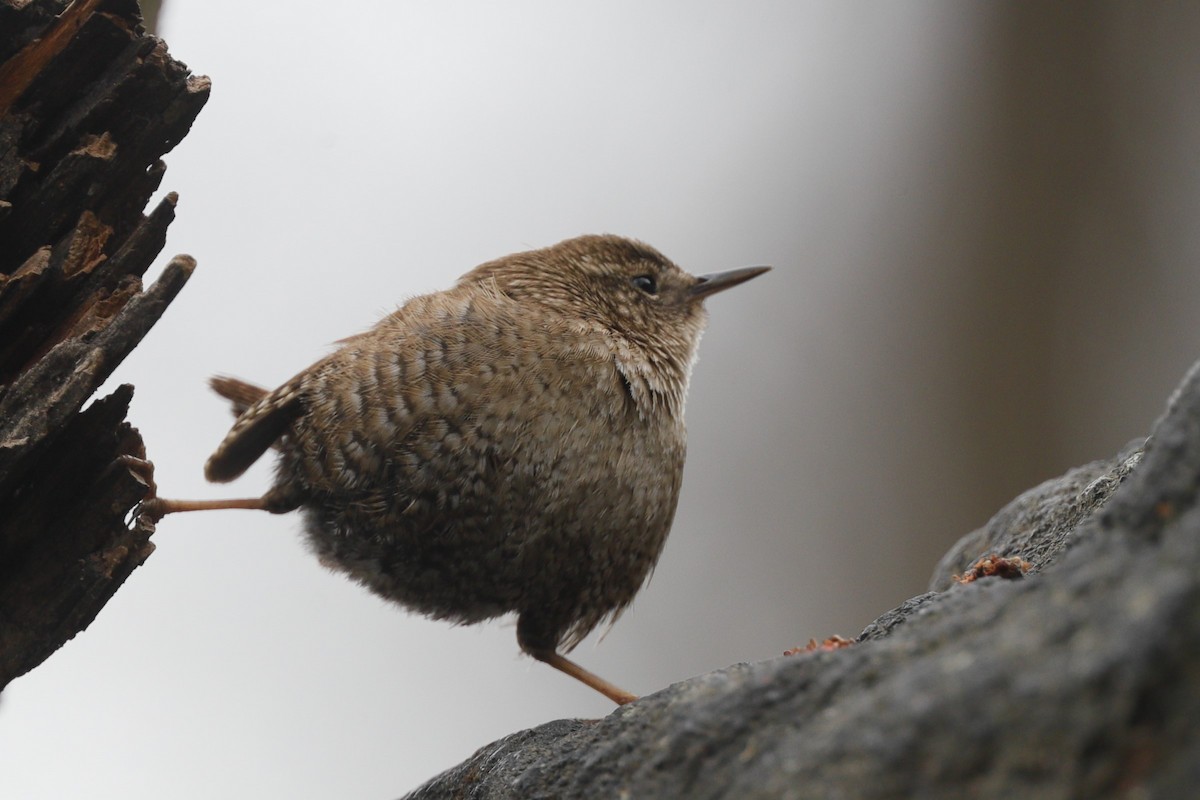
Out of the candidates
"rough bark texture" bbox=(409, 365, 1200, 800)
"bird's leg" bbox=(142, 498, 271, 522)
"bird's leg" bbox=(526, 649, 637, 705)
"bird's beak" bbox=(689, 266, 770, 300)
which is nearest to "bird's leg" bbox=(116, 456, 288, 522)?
"bird's leg" bbox=(142, 498, 271, 522)

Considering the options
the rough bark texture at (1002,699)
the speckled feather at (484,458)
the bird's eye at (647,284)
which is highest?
the bird's eye at (647,284)

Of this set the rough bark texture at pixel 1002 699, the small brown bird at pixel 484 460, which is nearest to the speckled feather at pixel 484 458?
the small brown bird at pixel 484 460

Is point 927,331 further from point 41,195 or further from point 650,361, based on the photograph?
point 41,195

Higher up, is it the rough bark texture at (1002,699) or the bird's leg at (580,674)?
the bird's leg at (580,674)

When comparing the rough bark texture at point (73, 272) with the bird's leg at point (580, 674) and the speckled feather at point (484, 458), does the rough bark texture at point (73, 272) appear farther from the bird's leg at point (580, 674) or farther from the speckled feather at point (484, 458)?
the bird's leg at point (580, 674)

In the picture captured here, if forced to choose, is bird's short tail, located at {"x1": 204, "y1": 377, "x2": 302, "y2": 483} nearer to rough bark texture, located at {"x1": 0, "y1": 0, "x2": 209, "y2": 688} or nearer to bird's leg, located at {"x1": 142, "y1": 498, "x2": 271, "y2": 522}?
bird's leg, located at {"x1": 142, "y1": 498, "x2": 271, "y2": 522}

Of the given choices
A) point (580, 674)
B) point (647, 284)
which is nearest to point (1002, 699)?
point (580, 674)
